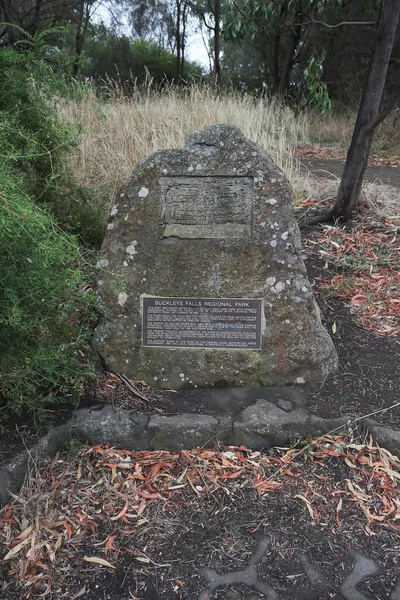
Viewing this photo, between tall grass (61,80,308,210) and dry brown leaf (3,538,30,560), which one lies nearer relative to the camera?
dry brown leaf (3,538,30,560)

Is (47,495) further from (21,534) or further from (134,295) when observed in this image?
(134,295)

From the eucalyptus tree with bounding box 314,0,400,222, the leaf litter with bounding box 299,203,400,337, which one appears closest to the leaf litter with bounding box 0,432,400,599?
the leaf litter with bounding box 299,203,400,337

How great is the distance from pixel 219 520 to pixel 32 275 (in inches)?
51.4

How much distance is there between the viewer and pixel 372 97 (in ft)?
12.8

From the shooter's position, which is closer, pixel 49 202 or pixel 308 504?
pixel 308 504

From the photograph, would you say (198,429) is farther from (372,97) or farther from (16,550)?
(372,97)

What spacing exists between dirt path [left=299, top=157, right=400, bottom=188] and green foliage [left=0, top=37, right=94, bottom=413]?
12.0 feet

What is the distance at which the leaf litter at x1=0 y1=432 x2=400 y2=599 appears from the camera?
1951 millimetres

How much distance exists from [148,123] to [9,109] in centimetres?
298

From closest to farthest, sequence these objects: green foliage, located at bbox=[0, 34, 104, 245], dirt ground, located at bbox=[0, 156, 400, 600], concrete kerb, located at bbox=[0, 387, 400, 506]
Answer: dirt ground, located at bbox=[0, 156, 400, 600] < concrete kerb, located at bbox=[0, 387, 400, 506] < green foliage, located at bbox=[0, 34, 104, 245]

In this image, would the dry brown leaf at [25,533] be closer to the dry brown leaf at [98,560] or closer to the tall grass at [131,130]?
the dry brown leaf at [98,560]

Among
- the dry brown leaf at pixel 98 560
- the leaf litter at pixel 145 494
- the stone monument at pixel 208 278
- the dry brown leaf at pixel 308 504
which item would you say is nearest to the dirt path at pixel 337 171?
the stone monument at pixel 208 278

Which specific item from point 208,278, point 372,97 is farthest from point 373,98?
point 208,278

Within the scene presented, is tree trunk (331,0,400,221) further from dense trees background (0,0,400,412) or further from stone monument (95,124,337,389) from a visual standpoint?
stone monument (95,124,337,389)
